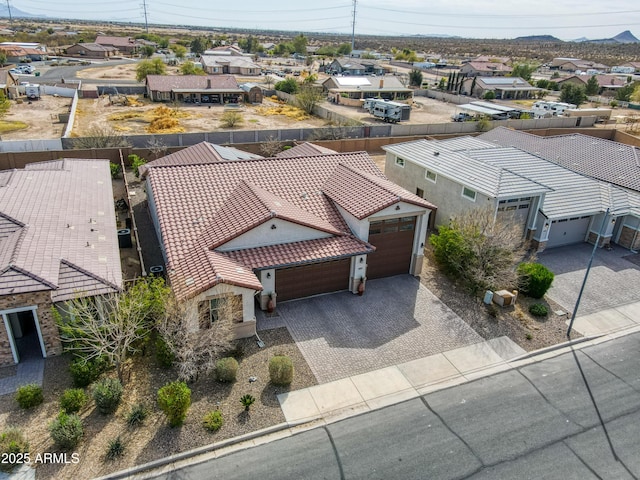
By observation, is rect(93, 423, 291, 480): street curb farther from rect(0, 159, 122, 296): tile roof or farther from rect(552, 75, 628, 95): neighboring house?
rect(552, 75, 628, 95): neighboring house

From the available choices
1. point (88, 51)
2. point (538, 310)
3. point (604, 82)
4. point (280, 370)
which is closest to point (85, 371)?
point (280, 370)

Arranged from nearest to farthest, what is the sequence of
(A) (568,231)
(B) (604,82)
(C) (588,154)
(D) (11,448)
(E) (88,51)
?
(D) (11,448), (A) (568,231), (C) (588,154), (B) (604,82), (E) (88,51)

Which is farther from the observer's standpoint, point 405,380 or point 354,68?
point 354,68

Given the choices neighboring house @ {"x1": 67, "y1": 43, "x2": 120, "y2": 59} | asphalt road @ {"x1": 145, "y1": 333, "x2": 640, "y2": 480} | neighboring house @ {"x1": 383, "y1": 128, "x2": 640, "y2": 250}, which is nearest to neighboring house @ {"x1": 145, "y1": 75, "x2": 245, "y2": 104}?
neighboring house @ {"x1": 383, "y1": 128, "x2": 640, "y2": 250}

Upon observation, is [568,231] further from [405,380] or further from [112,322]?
[112,322]

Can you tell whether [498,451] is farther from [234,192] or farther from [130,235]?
[130,235]

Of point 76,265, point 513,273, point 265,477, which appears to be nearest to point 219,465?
point 265,477

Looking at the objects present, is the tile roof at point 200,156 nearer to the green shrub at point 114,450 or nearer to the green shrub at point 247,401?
the green shrub at point 247,401
